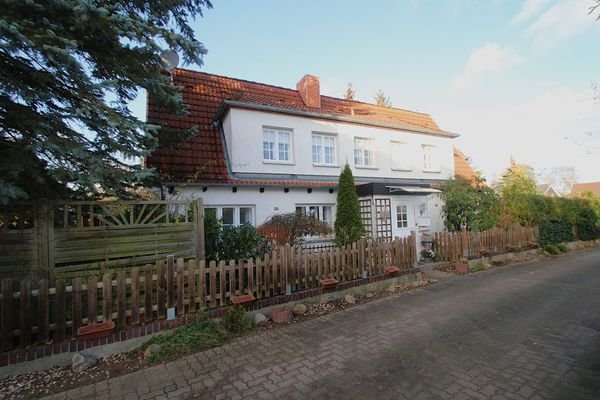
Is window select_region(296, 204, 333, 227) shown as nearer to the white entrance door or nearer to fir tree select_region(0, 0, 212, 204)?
the white entrance door

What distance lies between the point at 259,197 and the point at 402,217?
21.2 feet

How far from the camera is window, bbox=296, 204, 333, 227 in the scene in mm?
11951

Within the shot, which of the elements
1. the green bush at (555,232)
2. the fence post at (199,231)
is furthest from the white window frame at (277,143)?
the green bush at (555,232)

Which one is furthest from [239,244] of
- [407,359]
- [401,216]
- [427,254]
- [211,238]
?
[401,216]

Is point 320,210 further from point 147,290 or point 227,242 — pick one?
point 147,290

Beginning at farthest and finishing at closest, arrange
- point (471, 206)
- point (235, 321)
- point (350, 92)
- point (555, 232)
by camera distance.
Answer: point (350, 92) < point (555, 232) < point (471, 206) < point (235, 321)

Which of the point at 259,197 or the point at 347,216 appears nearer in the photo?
the point at 347,216

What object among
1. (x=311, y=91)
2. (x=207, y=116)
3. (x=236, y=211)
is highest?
(x=311, y=91)

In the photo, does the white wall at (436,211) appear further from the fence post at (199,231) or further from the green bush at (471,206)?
the fence post at (199,231)

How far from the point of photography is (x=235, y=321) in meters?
5.55

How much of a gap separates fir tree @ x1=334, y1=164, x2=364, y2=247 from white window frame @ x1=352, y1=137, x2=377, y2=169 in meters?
3.99

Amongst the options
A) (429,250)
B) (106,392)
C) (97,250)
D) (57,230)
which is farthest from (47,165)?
(429,250)

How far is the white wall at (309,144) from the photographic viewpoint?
11.0 metres

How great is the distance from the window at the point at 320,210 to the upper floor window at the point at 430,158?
275 inches
